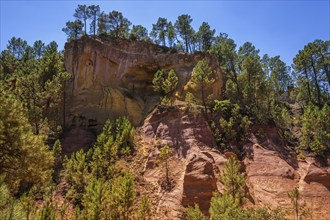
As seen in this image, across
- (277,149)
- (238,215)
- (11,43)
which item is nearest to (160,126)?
(277,149)

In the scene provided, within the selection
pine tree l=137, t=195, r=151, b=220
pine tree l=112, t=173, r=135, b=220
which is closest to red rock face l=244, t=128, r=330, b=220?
pine tree l=137, t=195, r=151, b=220

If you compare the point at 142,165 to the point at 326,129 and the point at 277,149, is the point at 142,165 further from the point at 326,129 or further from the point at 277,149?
the point at 326,129

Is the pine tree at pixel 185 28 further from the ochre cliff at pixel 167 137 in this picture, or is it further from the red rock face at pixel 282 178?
the red rock face at pixel 282 178

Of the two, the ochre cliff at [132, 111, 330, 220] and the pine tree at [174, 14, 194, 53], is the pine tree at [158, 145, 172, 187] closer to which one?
the ochre cliff at [132, 111, 330, 220]

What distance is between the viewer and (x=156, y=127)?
41656 millimetres

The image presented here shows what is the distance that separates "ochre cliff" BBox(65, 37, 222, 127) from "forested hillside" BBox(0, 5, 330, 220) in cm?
17

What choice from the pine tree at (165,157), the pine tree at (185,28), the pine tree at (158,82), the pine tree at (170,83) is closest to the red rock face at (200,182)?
the pine tree at (165,157)

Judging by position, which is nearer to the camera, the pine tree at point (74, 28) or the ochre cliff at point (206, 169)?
the ochre cliff at point (206, 169)

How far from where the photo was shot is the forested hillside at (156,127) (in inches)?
1047

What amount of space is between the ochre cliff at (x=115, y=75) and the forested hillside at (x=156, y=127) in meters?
0.17

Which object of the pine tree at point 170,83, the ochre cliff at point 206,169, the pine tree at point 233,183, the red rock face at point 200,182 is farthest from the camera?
the pine tree at point 170,83

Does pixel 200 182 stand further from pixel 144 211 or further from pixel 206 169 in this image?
pixel 144 211

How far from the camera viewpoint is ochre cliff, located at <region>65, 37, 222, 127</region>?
156 feet

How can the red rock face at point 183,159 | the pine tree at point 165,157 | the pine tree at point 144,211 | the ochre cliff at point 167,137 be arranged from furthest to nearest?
the pine tree at point 165,157 → the ochre cliff at point 167,137 → the red rock face at point 183,159 → the pine tree at point 144,211
